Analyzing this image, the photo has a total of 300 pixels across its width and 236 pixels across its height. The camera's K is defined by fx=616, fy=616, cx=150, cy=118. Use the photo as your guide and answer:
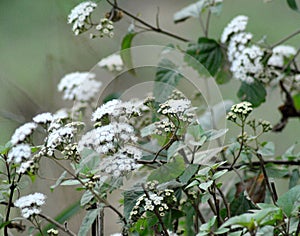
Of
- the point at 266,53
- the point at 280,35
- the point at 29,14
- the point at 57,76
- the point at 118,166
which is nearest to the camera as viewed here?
the point at 118,166

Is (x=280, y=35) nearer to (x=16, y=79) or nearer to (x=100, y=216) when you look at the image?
(x=16, y=79)

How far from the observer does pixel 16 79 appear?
194 centimetres

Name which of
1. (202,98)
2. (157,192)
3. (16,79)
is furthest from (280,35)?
(157,192)

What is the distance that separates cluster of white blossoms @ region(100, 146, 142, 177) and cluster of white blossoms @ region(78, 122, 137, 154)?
0.01 metres

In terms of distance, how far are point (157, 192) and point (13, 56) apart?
143cm

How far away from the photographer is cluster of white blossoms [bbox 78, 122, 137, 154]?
630mm

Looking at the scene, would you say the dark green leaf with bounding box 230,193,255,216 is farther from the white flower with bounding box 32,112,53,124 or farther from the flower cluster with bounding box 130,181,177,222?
the white flower with bounding box 32,112,53,124

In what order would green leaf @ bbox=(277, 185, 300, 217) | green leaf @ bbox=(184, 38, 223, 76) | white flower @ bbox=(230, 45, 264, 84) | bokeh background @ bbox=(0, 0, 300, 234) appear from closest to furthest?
green leaf @ bbox=(277, 185, 300, 217), white flower @ bbox=(230, 45, 264, 84), green leaf @ bbox=(184, 38, 223, 76), bokeh background @ bbox=(0, 0, 300, 234)

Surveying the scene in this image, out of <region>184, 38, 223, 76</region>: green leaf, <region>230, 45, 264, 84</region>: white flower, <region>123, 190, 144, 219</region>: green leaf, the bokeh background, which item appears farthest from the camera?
the bokeh background

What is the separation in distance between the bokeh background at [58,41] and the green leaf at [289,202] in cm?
110

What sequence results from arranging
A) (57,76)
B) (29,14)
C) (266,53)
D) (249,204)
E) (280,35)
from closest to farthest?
1. (249,204)
2. (266,53)
3. (57,76)
4. (280,35)
5. (29,14)

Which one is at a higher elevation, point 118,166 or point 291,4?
point 291,4

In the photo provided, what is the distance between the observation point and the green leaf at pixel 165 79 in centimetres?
81

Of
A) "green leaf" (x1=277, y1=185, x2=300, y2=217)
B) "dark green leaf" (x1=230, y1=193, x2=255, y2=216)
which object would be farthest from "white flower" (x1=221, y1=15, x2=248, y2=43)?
"green leaf" (x1=277, y1=185, x2=300, y2=217)
